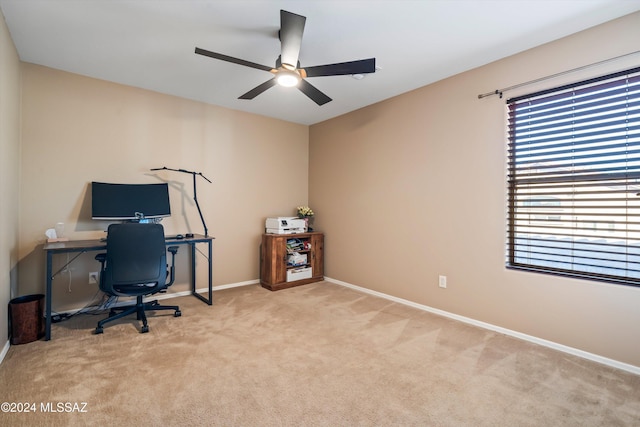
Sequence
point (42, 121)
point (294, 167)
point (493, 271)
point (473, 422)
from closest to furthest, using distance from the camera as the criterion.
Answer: point (473, 422)
point (493, 271)
point (42, 121)
point (294, 167)

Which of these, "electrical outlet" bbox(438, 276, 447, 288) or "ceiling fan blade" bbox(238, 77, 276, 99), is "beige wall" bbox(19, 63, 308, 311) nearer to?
"ceiling fan blade" bbox(238, 77, 276, 99)

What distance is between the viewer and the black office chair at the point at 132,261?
262 cm

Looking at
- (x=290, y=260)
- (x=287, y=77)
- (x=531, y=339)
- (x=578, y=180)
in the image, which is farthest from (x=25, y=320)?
(x=578, y=180)

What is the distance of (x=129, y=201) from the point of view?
10.8ft

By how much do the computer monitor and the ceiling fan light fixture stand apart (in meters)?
2.09

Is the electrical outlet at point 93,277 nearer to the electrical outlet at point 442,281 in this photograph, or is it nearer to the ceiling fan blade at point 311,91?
the ceiling fan blade at point 311,91

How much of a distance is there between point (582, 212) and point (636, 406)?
1.31 m

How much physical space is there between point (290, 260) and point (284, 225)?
0.51 m

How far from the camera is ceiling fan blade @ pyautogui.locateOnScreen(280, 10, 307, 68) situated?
1.89 metres

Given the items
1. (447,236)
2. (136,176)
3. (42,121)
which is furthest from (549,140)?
(42,121)

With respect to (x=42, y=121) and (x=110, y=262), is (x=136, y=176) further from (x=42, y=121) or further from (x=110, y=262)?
(x=110, y=262)

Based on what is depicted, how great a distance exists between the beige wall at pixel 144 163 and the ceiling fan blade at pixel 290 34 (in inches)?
88.6

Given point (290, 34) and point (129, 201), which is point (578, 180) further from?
point (129, 201)

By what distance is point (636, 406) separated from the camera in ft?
5.70
